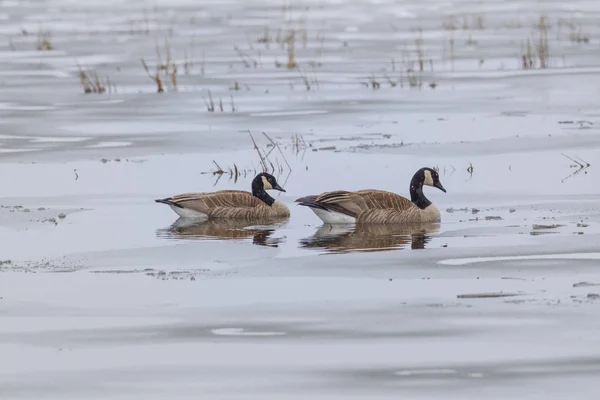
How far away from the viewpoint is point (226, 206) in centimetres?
1481

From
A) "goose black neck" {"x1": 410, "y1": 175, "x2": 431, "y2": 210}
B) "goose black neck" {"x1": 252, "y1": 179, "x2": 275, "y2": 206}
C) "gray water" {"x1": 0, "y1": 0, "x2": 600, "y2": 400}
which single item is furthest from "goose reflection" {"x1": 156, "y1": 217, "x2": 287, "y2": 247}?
"goose black neck" {"x1": 410, "y1": 175, "x2": 431, "y2": 210}

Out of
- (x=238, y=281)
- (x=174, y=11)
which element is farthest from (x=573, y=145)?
(x=174, y=11)

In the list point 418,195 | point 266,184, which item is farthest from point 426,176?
point 266,184

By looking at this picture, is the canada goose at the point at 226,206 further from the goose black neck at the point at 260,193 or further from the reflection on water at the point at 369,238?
the reflection on water at the point at 369,238

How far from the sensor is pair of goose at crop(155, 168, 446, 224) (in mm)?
14141

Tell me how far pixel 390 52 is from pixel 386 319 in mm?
24578

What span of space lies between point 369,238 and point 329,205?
83cm

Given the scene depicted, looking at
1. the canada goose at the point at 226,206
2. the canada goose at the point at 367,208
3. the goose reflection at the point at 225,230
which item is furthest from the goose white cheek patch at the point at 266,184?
the canada goose at the point at 367,208

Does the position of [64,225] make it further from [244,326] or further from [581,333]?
[581,333]

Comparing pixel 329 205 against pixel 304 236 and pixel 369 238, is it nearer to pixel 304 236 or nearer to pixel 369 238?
pixel 304 236

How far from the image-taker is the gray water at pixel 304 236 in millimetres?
8508

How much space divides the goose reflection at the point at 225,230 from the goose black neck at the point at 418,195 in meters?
1.34

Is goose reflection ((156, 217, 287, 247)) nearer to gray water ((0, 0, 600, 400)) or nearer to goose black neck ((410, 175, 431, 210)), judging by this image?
gray water ((0, 0, 600, 400))

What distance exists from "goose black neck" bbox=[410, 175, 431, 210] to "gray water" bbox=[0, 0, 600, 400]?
0.38 meters
